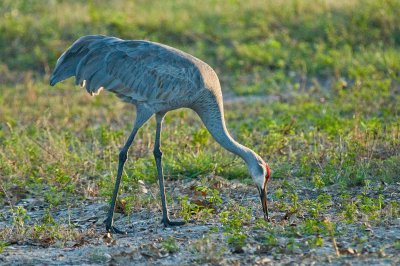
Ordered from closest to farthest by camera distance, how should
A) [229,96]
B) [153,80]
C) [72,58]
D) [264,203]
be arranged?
[264,203]
[153,80]
[72,58]
[229,96]

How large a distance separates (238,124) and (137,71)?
11.1 ft

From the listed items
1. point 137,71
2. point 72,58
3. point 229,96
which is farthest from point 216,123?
point 229,96

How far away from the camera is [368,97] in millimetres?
11719

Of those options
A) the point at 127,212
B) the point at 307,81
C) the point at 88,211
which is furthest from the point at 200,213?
the point at 307,81

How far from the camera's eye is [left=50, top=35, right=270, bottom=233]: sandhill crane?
7781 mm

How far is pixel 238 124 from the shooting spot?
11094 millimetres

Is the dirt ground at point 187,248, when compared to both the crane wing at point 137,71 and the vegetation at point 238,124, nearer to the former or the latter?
the vegetation at point 238,124

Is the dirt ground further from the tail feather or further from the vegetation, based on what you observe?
the tail feather

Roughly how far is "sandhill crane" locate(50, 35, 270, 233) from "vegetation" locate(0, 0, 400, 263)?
1.97 feet

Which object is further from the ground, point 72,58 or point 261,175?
point 72,58

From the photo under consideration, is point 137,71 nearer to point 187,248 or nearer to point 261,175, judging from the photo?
point 261,175

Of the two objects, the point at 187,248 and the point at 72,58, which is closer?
the point at 187,248

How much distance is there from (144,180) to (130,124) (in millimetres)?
2678

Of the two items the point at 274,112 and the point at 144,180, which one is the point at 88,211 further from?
the point at 274,112
